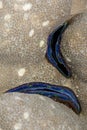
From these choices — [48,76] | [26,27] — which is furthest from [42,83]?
[26,27]

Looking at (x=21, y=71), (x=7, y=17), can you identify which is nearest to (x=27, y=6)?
(x=7, y=17)

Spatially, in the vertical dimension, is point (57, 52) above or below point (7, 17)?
below

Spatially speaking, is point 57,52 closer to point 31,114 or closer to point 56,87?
point 56,87

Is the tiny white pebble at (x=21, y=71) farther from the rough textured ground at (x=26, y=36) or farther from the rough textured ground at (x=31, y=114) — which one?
the rough textured ground at (x=31, y=114)

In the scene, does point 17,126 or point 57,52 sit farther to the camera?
point 57,52

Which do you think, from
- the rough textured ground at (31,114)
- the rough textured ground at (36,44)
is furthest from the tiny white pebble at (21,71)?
the rough textured ground at (31,114)

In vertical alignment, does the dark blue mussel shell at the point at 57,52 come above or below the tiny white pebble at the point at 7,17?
below

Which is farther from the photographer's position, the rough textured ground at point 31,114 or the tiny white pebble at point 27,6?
the tiny white pebble at point 27,6

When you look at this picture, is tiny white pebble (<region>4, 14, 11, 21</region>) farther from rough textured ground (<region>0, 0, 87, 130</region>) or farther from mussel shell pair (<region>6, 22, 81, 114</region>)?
mussel shell pair (<region>6, 22, 81, 114</region>)
